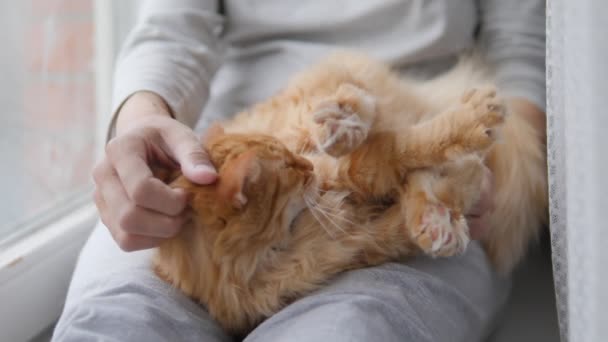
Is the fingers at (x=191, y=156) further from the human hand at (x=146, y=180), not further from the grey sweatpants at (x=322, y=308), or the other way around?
the grey sweatpants at (x=322, y=308)

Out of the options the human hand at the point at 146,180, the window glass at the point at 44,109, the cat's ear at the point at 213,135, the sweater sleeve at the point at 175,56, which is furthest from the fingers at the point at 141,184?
the window glass at the point at 44,109

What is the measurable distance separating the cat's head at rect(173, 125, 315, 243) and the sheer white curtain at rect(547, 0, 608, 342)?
1.24 feet

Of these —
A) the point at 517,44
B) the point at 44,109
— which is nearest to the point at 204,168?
the point at 517,44

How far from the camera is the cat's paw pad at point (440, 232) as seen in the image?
0.92 meters

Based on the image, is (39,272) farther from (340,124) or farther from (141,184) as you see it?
(340,124)

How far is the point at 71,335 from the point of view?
803 millimetres

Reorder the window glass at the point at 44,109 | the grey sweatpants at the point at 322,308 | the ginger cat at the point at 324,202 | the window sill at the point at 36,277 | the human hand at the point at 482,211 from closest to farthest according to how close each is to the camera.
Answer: the grey sweatpants at the point at 322,308
the ginger cat at the point at 324,202
the human hand at the point at 482,211
the window sill at the point at 36,277
the window glass at the point at 44,109

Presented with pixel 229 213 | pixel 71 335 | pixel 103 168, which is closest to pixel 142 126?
pixel 103 168

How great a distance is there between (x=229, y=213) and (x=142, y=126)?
0.22m

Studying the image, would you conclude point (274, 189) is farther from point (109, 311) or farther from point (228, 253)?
point (109, 311)

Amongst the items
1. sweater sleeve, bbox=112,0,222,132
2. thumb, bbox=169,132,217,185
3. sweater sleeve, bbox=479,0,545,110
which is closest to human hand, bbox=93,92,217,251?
thumb, bbox=169,132,217,185

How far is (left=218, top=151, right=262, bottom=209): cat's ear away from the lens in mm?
851

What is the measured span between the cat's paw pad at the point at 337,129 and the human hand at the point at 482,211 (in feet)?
0.78

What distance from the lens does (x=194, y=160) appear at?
0.86 meters
